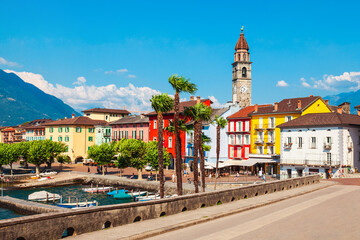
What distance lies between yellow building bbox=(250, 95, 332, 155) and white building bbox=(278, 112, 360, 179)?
4658 mm

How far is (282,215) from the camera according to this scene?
74.4ft

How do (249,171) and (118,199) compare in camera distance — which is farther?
(249,171)

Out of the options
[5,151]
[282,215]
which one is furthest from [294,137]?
[5,151]

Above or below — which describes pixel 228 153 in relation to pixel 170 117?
below

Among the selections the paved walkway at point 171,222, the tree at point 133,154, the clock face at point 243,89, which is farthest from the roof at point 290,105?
the clock face at point 243,89

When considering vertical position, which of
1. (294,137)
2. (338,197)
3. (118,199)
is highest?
(294,137)

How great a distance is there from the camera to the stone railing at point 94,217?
46.0 ft

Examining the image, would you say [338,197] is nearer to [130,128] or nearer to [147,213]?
[147,213]

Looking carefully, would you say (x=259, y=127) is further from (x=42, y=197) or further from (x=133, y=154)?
(x=42, y=197)

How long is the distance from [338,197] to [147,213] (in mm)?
19708

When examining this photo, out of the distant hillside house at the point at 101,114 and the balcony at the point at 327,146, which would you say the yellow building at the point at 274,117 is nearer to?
the balcony at the point at 327,146

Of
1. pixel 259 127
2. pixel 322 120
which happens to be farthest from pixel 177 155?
pixel 259 127

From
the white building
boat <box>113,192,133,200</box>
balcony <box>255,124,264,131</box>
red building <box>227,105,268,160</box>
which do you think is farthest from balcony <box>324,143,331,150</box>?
boat <box>113,192,133,200</box>

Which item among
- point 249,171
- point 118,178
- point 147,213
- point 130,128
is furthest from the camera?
point 130,128
